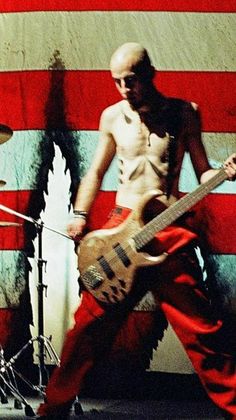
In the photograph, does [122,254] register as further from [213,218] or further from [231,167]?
[213,218]

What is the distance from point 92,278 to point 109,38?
1.33m

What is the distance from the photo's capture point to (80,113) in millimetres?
4402

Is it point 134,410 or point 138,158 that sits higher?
point 138,158

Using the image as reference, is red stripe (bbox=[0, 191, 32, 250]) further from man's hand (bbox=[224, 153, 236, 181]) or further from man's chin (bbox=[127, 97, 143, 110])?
man's hand (bbox=[224, 153, 236, 181])

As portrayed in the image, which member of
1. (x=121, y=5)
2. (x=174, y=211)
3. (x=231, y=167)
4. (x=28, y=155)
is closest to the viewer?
(x=231, y=167)

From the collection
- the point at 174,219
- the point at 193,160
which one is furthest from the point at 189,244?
the point at 193,160

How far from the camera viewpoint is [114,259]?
371 centimetres

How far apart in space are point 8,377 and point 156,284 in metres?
1.19

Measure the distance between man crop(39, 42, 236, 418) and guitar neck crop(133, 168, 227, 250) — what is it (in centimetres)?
6

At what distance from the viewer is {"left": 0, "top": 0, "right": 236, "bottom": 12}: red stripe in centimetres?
427

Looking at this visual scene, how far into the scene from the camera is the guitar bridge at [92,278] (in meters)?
3.74

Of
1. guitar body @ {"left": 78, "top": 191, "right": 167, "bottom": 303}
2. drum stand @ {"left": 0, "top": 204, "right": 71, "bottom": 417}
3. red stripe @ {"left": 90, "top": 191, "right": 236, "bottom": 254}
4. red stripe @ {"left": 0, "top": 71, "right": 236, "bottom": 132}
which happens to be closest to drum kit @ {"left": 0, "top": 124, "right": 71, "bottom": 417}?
drum stand @ {"left": 0, "top": 204, "right": 71, "bottom": 417}

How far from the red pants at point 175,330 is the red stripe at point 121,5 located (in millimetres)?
1225

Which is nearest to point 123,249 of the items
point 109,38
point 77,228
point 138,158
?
point 77,228
